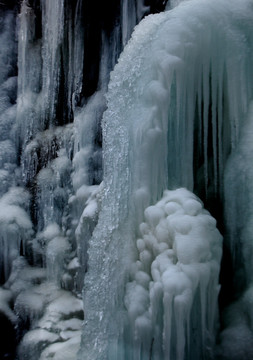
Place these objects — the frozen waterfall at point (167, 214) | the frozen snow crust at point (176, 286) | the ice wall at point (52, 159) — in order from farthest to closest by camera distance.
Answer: the ice wall at point (52, 159) → the frozen waterfall at point (167, 214) → the frozen snow crust at point (176, 286)

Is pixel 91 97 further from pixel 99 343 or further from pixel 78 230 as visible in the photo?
pixel 99 343

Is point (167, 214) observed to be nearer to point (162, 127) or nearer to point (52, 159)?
point (162, 127)

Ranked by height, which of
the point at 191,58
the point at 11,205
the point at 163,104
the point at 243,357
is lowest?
the point at 11,205

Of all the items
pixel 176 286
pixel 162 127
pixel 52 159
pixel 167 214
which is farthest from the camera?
pixel 52 159

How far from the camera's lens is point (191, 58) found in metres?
3.29

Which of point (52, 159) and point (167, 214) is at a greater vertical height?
point (167, 214)

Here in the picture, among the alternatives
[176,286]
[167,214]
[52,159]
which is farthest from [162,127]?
[52,159]

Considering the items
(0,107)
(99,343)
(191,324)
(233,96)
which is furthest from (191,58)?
(0,107)

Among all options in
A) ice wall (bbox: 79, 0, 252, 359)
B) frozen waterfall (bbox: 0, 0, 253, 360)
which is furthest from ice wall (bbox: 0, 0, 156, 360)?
ice wall (bbox: 79, 0, 252, 359)

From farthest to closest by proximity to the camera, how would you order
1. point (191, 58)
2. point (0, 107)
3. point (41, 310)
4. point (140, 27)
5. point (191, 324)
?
point (0, 107) < point (41, 310) < point (140, 27) < point (191, 58) < point (191, 324)

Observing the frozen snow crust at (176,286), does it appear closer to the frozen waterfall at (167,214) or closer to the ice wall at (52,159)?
the frozen waterfall at (167,214)

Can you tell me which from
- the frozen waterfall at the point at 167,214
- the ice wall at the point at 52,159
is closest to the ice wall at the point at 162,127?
the frozen waterfall at the point at 167,214

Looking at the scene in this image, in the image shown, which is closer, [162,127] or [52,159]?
[162,127]

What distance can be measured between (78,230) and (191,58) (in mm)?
2311
